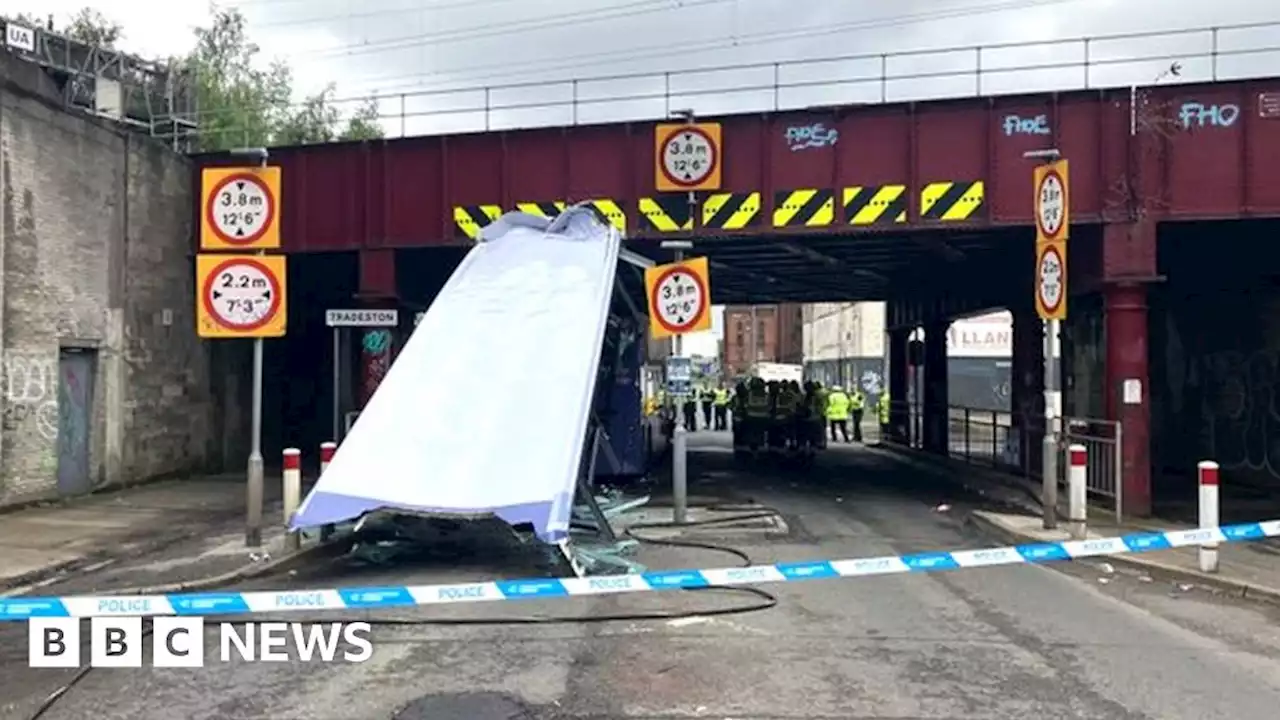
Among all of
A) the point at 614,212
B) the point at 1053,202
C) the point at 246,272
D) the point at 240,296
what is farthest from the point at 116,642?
the point at 614,212

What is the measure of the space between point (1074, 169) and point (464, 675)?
12870 mm

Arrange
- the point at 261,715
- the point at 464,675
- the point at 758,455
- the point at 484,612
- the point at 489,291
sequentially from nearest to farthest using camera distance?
the point at 261,715
the point at 464,675
the point at 484,612
the point at 489,291
the point at 758,455

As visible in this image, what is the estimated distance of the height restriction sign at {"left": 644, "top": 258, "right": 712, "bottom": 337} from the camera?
13.9 m

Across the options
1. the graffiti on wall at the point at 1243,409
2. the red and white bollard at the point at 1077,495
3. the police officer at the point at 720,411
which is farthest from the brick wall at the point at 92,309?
the police officer at the point at 720,411

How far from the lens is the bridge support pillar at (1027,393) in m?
21.0

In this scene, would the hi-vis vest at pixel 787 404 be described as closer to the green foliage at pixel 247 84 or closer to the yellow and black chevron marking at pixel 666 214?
the yellow and black chevron marking at pixel 666 214

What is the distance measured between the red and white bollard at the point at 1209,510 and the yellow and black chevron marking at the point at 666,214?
29.6 ft

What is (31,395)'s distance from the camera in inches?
613

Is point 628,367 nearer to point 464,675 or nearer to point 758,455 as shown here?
point 758,455

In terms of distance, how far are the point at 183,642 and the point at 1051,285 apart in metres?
10.2

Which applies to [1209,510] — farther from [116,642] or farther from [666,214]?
[666,214]

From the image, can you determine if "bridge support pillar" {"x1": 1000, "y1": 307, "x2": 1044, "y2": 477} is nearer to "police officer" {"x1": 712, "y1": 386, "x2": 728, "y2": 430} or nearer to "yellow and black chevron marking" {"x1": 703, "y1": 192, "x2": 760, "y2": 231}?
"yellow and black chevron marking" {"x1": 703, "y1": 192, "x2": 760, "y2": 231}

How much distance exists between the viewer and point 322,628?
816 cm

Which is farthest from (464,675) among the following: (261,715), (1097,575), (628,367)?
(628,367)
